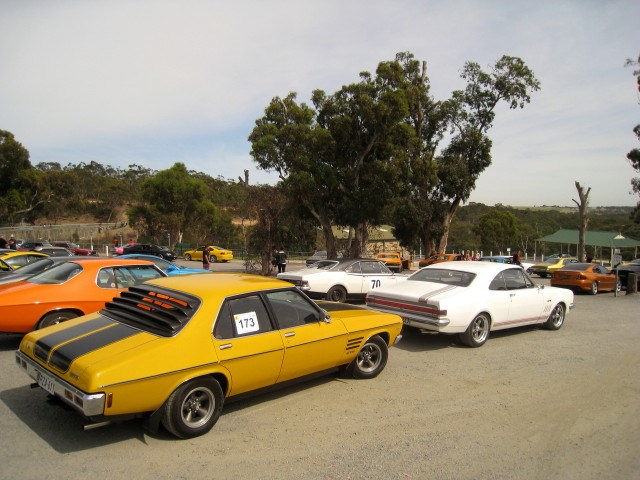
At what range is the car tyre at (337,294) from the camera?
40.2 feet

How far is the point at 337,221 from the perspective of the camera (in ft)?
87.8

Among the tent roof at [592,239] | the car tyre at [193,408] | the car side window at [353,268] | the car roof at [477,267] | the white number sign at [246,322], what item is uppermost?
the tent roof at [592,239]

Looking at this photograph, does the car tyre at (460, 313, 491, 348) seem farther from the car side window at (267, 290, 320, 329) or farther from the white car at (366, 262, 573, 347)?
the car side window at (267, 290, 320, 329)

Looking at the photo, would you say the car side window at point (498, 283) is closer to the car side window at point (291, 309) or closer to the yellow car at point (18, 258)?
the car side window at point (291, 309)

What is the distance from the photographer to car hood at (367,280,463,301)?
307 inches

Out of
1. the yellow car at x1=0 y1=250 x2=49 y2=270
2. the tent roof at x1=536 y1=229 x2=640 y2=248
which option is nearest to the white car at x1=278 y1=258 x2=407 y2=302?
the yellow car at x1=0 y1=250 x2=49 y2=270

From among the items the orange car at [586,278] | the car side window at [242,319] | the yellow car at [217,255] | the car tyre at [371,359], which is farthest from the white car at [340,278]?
the yellow car at [217,255]

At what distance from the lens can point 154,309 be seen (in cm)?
466

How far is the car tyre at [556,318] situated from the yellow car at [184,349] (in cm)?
579

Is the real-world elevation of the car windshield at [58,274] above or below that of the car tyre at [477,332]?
above

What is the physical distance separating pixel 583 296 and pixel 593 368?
11643mm


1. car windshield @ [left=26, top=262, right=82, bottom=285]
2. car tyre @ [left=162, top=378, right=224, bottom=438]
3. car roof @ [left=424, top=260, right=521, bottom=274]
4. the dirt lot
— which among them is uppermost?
car roof @ [left=424, top=260, right=521, bottom=274]

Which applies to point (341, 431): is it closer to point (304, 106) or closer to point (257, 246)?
point (257, 246)

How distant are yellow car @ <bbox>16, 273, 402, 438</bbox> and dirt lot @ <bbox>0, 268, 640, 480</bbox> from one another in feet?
1.21
